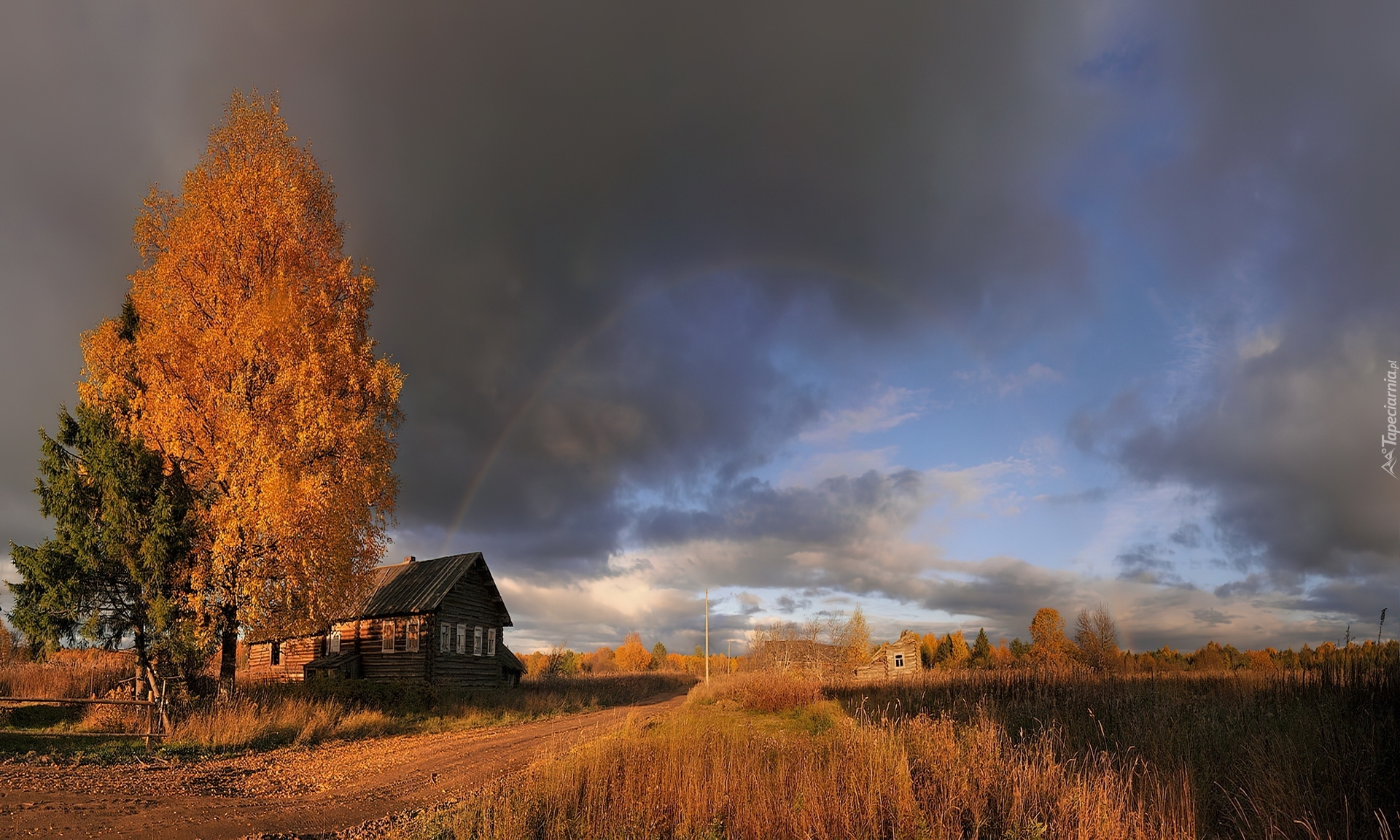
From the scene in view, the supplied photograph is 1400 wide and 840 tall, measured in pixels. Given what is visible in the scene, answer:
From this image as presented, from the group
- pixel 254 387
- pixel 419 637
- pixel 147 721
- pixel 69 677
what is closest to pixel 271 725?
pixel 147 721

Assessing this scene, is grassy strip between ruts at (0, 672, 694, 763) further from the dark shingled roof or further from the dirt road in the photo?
the dark shingled roof

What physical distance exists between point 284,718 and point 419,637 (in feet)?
40.4

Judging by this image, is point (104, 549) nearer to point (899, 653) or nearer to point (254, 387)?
point (254, 387)

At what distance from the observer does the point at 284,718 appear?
1792cm

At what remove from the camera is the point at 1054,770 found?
8523 millimetres

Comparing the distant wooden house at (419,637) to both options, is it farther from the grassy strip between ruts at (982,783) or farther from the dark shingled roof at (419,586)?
the grassy strip between ruts at (982,783)

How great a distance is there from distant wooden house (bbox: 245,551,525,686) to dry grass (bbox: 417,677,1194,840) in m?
21.4

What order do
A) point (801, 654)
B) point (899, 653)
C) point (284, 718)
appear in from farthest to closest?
point (899, 653)
point (801, 654)
point (284, 718)

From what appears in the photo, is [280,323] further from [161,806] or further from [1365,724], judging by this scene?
[1365,724]

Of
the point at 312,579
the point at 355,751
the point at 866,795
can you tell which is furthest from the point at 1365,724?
the point at 312,579

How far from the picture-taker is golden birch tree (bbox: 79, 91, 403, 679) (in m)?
17.6

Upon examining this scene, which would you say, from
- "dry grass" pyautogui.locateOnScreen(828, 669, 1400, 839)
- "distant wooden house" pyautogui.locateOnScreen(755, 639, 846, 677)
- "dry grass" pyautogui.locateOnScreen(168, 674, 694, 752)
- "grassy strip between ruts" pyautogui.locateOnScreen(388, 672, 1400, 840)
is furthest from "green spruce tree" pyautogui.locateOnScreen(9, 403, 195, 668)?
"distant wooden house" pyautogui.locateOnScreen(755, 639, 846, 677)

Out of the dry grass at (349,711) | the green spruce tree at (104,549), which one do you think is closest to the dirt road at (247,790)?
the dry grass at (349,711)

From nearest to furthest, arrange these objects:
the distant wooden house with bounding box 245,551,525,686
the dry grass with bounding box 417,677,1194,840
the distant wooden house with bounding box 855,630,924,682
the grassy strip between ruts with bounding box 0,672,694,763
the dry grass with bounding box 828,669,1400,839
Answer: the dry grass with bounding box 417,677,1194,840
the dry grass with bounding box 828,669,1400,839
the grassy strip between ruts with bounding box 0,672,694,763
the distant wooden house with bounding box 245,551,525,686
the distant wooden house with bounding box 855,630,924,682
